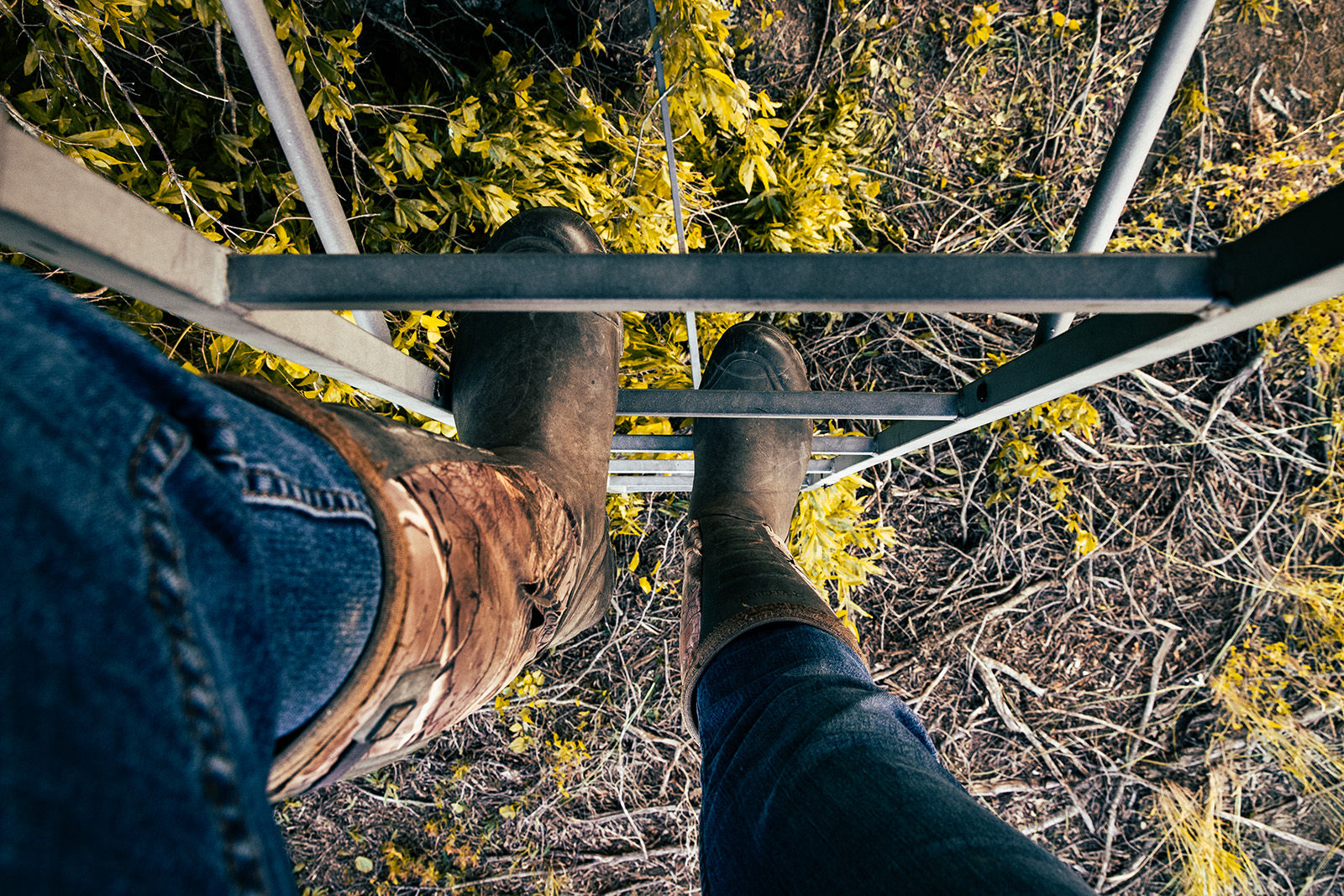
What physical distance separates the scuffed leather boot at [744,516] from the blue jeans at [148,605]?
1.95 ft

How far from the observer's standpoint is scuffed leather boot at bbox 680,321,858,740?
91 cm

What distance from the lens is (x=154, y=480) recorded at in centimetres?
25

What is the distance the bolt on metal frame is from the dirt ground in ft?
3.79

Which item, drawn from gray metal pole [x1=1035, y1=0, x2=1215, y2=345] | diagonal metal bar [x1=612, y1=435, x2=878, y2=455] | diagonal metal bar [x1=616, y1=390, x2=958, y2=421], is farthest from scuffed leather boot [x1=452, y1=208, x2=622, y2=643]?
gray metal pole [x1=1035, y1=0, x2=1215, y2=345]

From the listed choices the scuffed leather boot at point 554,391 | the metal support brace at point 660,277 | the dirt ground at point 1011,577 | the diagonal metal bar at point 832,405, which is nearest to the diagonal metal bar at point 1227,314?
the metal support brace at point 660,277

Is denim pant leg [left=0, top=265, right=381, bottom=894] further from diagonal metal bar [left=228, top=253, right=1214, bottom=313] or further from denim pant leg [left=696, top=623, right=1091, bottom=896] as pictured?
denim pant leg [left=696, top=623, right=1091, bottom=896]

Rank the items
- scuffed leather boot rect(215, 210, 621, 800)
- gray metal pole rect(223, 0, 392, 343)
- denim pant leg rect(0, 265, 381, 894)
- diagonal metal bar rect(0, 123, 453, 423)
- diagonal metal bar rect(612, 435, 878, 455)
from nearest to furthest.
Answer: denim pant leg rect(0, 265, 381, 894) < diagonal metal bar rect(0, 123, 453, 423) < scuffed leather boot rect(215, 210, 621, 800) < gray metal pole rect(223, 0, 392, 343) < diagonal metal bar rect(612, 435, 878, 455)

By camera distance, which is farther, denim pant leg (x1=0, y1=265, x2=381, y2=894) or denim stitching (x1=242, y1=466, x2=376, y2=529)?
denim stitching (x1=242, y1=466, x2=376, y2=529)

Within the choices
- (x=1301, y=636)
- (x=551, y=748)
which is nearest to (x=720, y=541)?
(x=551, y=748)

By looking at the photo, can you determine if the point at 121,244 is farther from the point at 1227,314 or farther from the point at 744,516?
the point at 744,516

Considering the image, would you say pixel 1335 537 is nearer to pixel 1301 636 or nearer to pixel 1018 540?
pixel 1301 636

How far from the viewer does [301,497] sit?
38 cm

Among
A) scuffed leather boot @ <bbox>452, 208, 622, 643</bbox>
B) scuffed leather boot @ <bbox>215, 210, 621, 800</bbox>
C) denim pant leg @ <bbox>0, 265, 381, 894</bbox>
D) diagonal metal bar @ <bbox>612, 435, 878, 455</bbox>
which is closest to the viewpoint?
denim pant leg @ <bbox>0, 265, 381, 894</bbox>

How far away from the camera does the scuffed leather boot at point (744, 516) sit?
91 cm
